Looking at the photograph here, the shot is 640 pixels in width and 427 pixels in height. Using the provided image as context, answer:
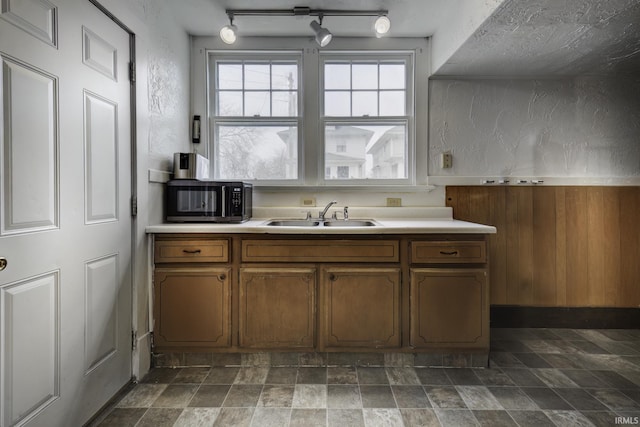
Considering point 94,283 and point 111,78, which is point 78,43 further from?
point 94,283

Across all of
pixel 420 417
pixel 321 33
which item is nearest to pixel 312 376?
pixel 420 417

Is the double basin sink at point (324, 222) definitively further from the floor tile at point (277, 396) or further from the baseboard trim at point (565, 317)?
the baseboard trim at point (565, 317)

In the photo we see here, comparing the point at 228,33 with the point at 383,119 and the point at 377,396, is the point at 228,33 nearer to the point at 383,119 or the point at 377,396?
the point at 383,119

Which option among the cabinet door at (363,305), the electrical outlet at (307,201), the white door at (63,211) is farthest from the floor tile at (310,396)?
the electrical outlet at (307,201)

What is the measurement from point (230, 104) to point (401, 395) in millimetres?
2521

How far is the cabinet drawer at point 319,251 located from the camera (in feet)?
7.03

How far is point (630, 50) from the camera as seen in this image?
2.33 meters

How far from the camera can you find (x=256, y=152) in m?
2.91

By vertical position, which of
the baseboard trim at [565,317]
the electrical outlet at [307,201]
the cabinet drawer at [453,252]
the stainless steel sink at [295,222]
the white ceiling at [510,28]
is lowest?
the baseboard trim at [565,317]

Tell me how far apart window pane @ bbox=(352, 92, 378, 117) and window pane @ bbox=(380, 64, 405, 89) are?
126mm

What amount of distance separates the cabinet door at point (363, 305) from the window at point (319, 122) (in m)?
0.99

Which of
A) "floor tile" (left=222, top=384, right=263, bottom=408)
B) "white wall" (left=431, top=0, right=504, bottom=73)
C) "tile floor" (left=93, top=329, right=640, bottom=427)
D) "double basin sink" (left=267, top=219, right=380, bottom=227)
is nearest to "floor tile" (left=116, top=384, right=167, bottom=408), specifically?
"tile floor" (left=93, top=329, right=640, bottom=427)

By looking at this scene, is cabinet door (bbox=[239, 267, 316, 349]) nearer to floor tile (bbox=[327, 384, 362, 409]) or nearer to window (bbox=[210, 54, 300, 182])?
floor tile (bbox=[327, 384, 362, 409])

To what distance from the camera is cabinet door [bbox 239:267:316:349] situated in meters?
2.15
